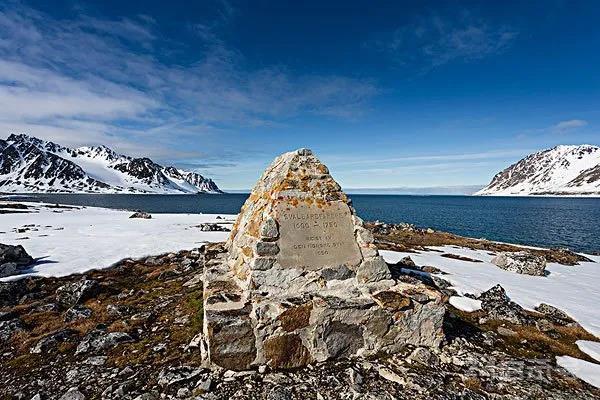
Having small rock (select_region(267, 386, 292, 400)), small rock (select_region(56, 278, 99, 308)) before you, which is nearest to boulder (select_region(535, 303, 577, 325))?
small rock (select_region(267, 386, 292, 400))

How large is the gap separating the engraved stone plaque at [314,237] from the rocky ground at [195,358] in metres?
2.27

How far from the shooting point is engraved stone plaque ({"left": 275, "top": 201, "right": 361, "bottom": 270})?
855cm

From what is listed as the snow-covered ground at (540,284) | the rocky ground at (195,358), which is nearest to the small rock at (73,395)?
the rocky ground at (195,358)

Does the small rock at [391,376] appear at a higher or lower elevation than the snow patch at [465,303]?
higher

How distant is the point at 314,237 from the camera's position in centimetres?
884

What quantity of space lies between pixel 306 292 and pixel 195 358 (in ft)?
10.4

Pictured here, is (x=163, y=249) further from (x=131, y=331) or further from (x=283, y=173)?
(x=283, y=173)

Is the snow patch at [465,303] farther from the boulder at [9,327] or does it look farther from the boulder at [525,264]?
the boulder at [9,327]

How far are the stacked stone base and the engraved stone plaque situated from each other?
69cm

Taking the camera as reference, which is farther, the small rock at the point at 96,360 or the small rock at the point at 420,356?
the small rock at the point at 96,360

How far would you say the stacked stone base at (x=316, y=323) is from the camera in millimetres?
7449

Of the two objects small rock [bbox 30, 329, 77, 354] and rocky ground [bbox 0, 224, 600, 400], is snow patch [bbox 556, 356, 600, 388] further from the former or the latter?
small rock [bbox 30, 329, 77, 354]

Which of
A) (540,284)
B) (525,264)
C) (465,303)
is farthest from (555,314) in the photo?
(525,264)

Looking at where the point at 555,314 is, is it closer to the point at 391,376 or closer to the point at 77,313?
the point at 391,376
